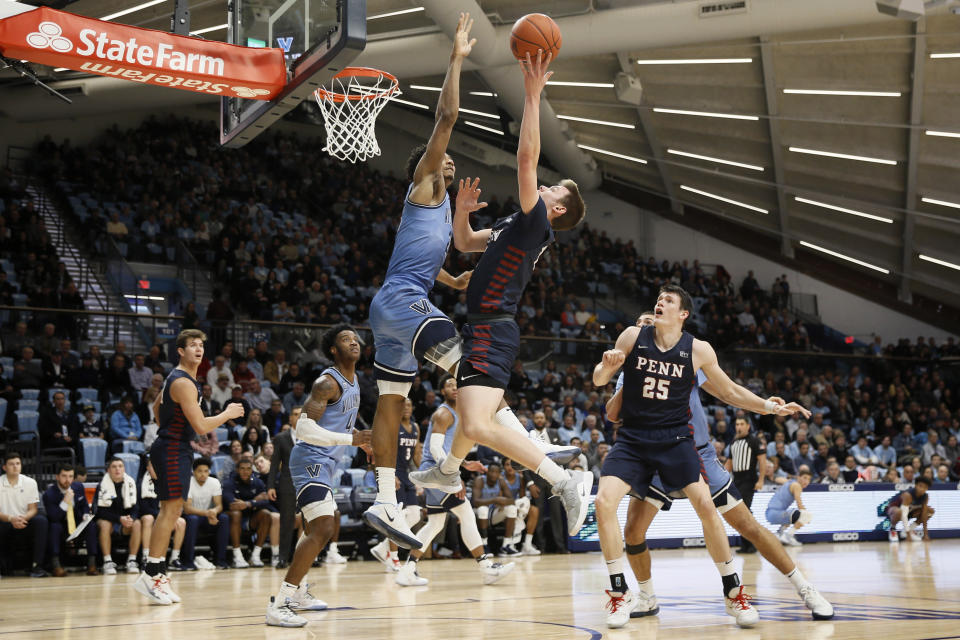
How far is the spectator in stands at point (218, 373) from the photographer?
1480cm

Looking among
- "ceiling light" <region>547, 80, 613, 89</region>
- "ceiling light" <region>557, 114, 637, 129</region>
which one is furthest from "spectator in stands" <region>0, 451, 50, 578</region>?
"ceiling light" <region>557, 114, 637, 129</region>

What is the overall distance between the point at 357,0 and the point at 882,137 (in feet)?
50.2

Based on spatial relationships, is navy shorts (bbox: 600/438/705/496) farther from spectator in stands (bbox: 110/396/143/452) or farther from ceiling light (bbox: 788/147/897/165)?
ceiling light (bbox: 788/147/897/165)

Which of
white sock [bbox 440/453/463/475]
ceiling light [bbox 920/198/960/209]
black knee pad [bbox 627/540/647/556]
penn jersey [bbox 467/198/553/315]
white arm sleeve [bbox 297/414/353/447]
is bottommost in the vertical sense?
black knee pad [bbox 627/540/647/556]

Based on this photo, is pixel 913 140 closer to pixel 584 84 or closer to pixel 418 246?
pixel 584 84

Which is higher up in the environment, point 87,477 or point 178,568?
point 87,477

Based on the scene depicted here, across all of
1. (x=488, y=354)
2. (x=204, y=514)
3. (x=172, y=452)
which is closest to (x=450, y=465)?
(x=488, y=354)

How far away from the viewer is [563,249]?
27500 millimetres

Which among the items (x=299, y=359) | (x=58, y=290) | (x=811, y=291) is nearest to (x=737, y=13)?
(x=299, y=359)

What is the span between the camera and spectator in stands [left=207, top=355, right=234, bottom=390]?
14.8m

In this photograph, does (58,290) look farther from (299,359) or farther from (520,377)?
(520,377)

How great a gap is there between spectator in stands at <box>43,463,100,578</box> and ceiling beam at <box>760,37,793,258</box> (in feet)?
43.7

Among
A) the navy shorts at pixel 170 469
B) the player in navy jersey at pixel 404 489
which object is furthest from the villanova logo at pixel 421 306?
the player in navy jersey at pixel 404 489

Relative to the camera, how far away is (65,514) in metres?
11.2
